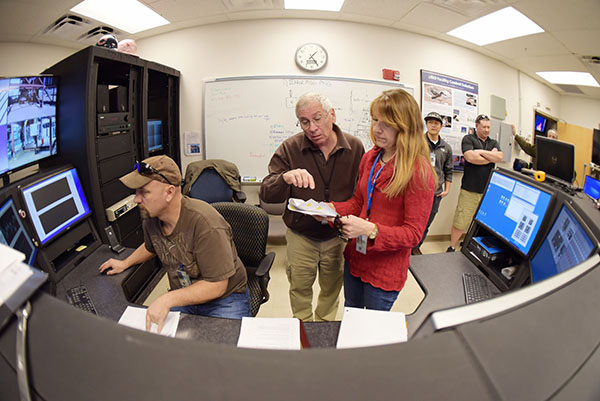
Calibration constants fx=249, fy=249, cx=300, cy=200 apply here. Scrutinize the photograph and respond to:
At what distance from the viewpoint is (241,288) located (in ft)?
4.06

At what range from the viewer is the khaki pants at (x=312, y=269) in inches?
59.9

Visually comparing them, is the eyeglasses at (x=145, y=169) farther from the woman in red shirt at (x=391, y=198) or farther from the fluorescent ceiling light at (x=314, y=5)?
the fluorescent ceiling light at (x=314, y=5)

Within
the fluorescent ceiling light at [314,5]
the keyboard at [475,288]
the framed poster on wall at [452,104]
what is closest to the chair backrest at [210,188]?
the fluorescent ceiling light at [314,5]

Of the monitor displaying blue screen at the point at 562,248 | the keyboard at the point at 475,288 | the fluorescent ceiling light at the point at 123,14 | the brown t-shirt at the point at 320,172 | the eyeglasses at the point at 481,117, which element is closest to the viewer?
the monitor displaying blue screen at the point at 562,248

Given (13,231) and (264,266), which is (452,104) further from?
(13,231)

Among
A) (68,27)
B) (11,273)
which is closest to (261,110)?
(68,27)

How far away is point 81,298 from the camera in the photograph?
1123 mm

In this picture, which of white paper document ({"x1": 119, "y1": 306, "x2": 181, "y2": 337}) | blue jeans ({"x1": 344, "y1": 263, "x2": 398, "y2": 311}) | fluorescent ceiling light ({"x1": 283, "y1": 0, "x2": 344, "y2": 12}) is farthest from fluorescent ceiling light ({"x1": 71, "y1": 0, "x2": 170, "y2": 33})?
blue jeans ({"x1": 344, "y1": 263, "x2": 398, "y2": 311})

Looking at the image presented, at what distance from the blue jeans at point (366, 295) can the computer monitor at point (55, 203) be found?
159cm

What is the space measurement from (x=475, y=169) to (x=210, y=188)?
297cm

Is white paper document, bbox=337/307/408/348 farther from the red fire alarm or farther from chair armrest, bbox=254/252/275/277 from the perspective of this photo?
the red fire alarm

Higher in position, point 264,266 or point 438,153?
point 438,153

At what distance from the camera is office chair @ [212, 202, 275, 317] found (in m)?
1.51

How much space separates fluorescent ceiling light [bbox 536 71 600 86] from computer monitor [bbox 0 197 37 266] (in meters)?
2.55
